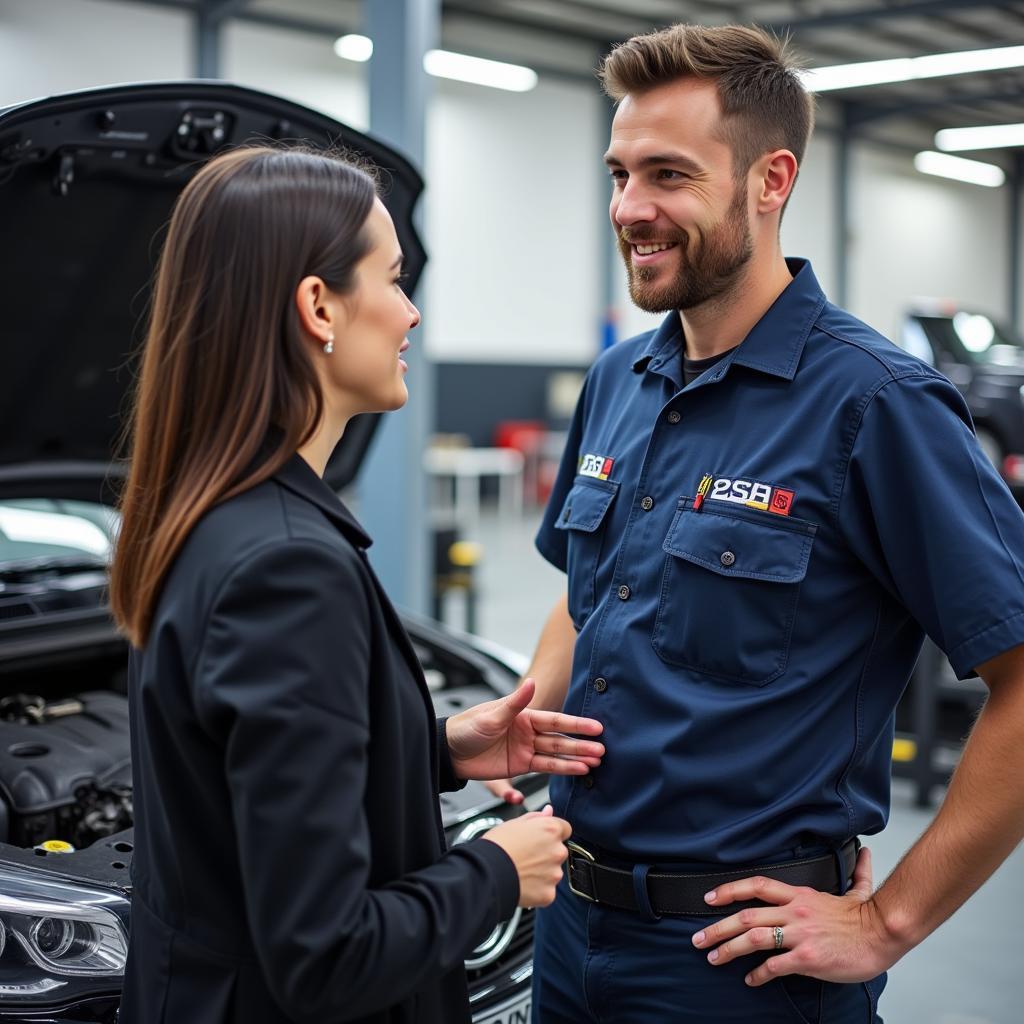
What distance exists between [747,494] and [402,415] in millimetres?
2765

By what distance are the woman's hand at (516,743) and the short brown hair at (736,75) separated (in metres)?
0.72

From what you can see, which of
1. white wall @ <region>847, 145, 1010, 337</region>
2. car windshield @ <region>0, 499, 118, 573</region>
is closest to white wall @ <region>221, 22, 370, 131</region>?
white wall @ <region>847, 145, 1010, 337</region>

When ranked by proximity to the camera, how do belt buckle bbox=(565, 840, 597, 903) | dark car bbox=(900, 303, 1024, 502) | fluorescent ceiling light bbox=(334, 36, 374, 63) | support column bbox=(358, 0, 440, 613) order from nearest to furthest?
belt buckle bbox=(565, 840, 597, 903), support column bbox=(358, 0, 440, 613), dark car bbox=(900, 303, 1024, 502), fluorescent ceiling light bbox=(334, 36, 374, 63)

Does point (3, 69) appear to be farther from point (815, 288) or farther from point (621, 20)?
point (815, 288)

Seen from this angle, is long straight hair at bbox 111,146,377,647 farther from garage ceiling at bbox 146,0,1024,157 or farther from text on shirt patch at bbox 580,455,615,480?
garage ceiling at bbox 146,0,1024,157

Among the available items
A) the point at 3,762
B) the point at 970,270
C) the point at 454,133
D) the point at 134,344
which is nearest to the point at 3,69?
the point at 454,133

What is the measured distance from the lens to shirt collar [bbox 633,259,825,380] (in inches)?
→ 57.1

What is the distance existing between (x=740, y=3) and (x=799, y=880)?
1177 centimetres

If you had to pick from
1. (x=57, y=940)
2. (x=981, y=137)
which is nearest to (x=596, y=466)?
(x=57, y=940)

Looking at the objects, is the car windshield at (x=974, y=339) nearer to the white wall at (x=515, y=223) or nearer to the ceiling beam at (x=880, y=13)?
the ceiling beam at (x=880, y=13)

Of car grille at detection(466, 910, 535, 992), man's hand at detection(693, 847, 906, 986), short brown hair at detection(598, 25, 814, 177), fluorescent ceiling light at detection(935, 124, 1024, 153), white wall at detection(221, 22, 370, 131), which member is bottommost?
car grille at detection(466, 910, 535, 992)

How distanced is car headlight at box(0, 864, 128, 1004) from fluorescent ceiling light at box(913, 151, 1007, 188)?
61.3 ft

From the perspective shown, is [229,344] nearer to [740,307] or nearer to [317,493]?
[317,493]

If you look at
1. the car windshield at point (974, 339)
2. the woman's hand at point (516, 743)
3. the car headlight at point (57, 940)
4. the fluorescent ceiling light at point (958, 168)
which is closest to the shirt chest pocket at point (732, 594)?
the woman's hand at point (516, 743)
